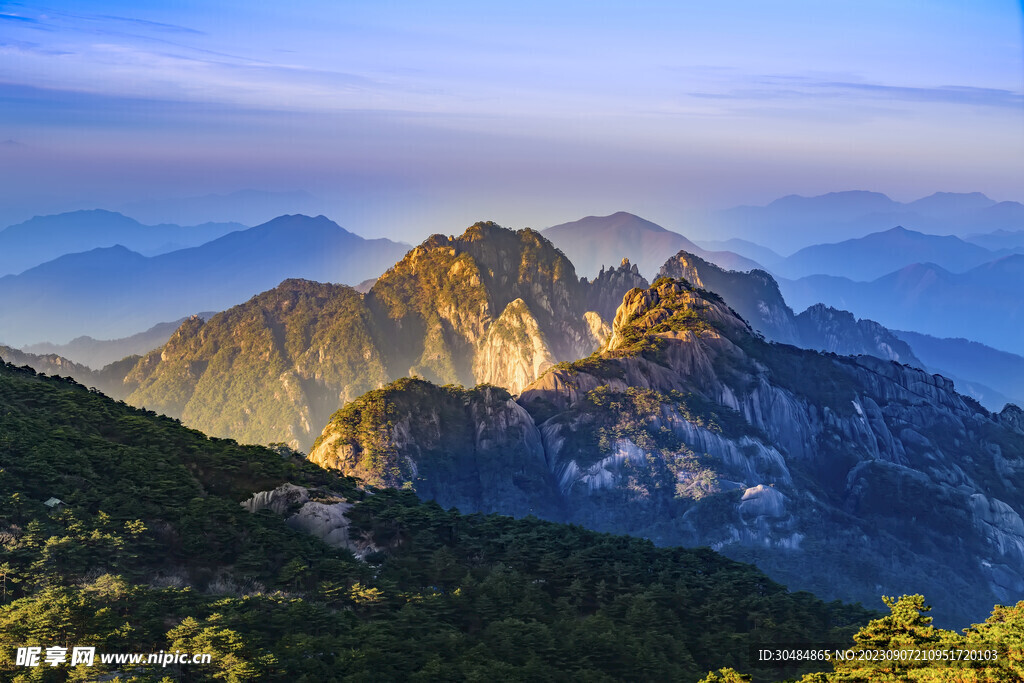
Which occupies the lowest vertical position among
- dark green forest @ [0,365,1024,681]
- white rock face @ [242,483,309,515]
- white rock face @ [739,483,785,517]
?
dark green forest @ [0,365,1024,681]

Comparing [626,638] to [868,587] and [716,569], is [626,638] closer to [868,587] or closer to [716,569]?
[716,569]

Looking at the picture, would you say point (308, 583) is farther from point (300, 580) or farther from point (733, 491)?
point (733, 491)

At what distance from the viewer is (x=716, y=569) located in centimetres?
9925

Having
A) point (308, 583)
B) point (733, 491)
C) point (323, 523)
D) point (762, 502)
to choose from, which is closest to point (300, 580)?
point (308, 583)

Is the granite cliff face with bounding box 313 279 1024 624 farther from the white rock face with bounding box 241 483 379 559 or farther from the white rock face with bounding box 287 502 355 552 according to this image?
the white rock face with bounding box 287 502 355 552

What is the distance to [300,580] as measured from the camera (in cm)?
7444

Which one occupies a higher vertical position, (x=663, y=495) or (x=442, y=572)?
(x=663, y=495)


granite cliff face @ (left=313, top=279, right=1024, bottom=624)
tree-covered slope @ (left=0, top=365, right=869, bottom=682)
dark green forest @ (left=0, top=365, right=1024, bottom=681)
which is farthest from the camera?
granite cliff face @ (left=313, top=279, right=1024, bottom=624)

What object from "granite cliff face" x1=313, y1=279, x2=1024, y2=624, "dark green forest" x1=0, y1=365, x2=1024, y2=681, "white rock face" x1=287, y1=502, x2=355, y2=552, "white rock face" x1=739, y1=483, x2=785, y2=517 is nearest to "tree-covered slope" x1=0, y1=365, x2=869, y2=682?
"dark green forest" x1=0, y1=365, x2=1024, y2=681

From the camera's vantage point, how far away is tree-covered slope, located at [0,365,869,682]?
61719 mm

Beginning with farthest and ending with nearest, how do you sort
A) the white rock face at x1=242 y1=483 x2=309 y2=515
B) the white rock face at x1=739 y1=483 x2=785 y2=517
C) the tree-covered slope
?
1. the white rock face at x1=739 y1=483 x2=785 y2=517
2. the white rock face at x1=242 y1=483 x2=309 y2=515
3. the tree-covered slope

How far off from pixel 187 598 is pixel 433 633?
636 inches

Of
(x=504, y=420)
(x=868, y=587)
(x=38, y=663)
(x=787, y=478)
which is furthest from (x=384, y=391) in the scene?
(x=38, y=663)

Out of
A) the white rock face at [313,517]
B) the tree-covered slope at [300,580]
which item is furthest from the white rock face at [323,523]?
the tree-covered slope at [300,580]
